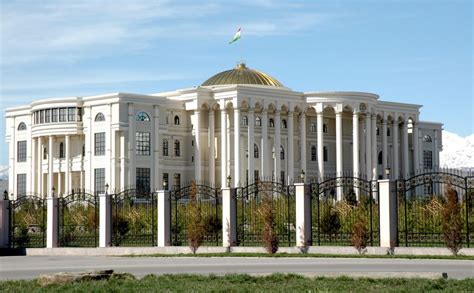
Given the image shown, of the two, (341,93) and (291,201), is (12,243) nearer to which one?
(291,201)

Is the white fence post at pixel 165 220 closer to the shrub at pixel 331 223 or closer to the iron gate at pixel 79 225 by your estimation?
the iron gate at pixel 79 225

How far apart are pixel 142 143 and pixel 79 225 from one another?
1661 inches

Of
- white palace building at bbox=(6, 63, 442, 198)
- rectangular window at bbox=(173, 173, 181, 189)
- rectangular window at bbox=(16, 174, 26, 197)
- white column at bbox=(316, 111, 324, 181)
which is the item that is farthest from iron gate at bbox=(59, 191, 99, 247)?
white column at bbox=(316, 111, 324, 181)

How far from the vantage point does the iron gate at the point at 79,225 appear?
42.1 meters

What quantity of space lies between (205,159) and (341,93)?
47.6 ft

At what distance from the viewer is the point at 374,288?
18.7m

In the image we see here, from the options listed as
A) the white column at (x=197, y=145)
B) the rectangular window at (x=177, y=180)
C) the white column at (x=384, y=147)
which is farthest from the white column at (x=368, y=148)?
the rectangular window at (x=177, y=180)

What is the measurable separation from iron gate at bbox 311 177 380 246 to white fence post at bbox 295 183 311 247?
1.54ft

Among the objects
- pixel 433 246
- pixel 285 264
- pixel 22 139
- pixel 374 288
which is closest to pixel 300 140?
pixel 22 139

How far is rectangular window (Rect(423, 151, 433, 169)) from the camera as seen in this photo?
360 feet

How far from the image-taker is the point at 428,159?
111m

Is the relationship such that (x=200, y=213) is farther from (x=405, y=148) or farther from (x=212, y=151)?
(x=405, y=148)

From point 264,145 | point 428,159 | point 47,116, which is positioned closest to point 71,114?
point 47,116

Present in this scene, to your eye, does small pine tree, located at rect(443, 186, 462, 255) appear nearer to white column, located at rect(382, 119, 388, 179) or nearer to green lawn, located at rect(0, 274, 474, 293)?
green lawn, located at rect(0, 274, 474, 293)
